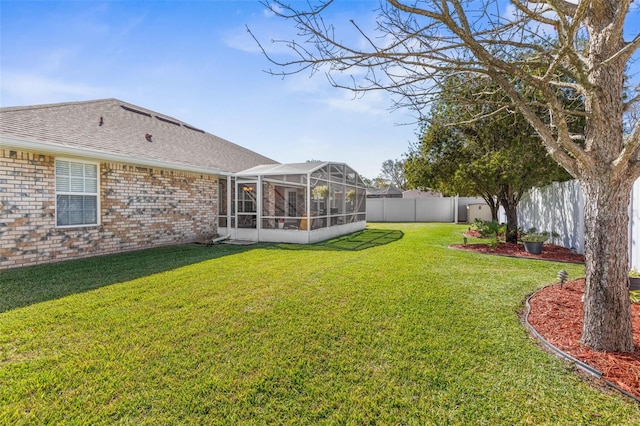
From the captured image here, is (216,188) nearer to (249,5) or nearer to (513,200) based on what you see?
(249,5)

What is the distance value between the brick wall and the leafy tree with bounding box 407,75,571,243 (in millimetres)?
8388

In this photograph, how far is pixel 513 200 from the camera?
11.0 metres

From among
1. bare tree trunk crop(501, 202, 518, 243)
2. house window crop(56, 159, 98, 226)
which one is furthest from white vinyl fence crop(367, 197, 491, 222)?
house window crop(56, 159, 98, 226)

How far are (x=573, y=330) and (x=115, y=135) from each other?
38.6 ft

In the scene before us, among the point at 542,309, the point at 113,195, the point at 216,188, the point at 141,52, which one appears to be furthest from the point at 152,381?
the point at 216,188

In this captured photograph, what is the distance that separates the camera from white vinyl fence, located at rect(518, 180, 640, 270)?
5.88 metres

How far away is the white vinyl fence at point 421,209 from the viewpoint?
22.2 metres

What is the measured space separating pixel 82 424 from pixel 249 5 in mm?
4735

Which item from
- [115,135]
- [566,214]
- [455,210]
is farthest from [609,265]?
[455,210]

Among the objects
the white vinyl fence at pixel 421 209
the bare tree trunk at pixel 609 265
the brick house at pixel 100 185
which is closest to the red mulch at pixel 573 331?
the bare tree trunk at pixel 609 265

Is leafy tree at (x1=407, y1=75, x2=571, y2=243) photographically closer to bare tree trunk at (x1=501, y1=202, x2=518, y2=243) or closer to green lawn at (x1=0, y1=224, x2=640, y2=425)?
bare tree trunk at (x1=501, y1=202, x2=518, y2=243)

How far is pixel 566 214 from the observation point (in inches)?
365

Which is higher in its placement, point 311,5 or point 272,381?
point 311,5

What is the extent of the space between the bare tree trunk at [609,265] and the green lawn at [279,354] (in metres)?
0.67
